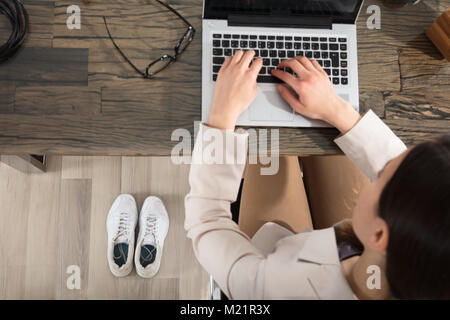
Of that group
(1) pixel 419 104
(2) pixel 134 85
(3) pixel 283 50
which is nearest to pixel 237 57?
(3) pixel 283 50

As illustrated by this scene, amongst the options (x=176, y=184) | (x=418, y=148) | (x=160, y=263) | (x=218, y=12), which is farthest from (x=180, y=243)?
(x=418, y=148)

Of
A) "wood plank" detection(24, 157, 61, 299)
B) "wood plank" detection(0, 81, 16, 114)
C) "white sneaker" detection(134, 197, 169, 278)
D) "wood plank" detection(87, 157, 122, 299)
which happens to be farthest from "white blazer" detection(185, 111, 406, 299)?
"wood plank" detection(24, 157, 61, 299)

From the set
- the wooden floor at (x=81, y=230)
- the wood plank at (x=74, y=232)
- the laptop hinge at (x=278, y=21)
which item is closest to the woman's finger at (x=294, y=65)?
the laptop hinge at (x=278, y=21)

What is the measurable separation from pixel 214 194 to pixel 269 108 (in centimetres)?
26

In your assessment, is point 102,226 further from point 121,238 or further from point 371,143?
point 371,143

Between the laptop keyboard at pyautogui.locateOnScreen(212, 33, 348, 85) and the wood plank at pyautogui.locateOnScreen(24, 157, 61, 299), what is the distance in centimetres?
97

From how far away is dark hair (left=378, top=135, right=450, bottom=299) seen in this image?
0.55 m

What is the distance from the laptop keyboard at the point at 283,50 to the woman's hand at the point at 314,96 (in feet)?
0.10

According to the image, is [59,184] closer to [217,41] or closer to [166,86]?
[166,86]

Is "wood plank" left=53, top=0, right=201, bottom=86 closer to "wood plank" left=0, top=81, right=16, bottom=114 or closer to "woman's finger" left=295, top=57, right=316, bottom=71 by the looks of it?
"wood plank" left=0, top=81, right=16, bottom=114

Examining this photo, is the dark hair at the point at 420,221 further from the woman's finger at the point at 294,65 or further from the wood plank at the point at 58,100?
the wood plank at the point at 58,100

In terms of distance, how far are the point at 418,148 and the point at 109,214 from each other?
1.19 metres
